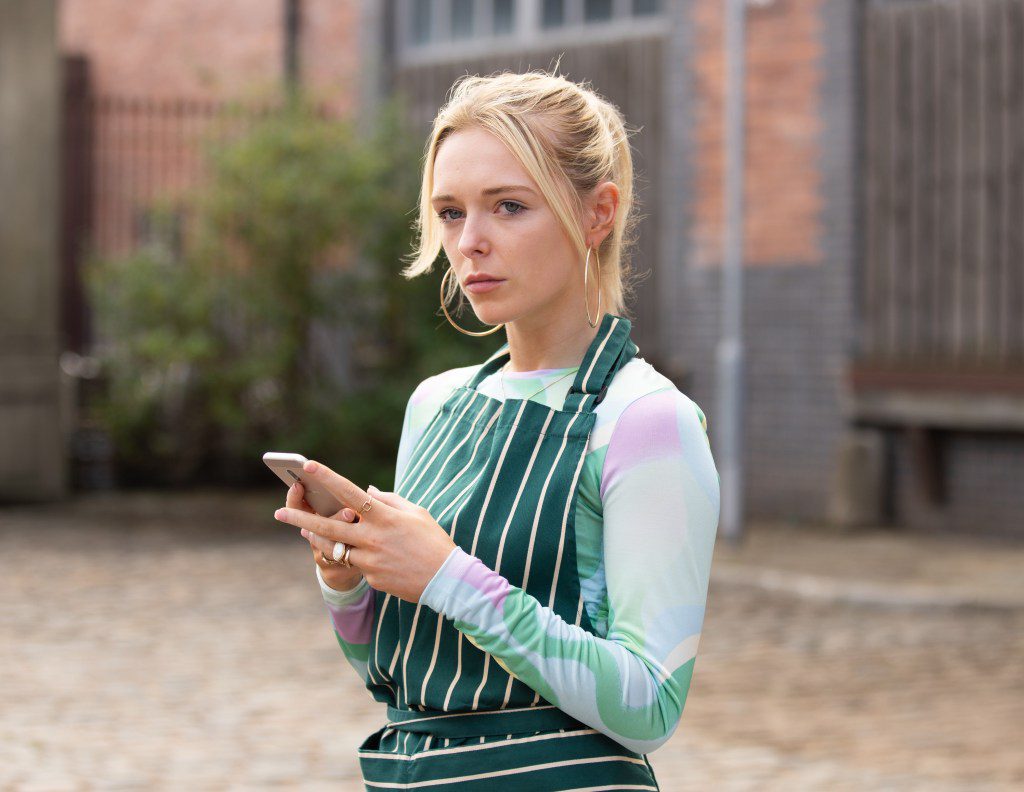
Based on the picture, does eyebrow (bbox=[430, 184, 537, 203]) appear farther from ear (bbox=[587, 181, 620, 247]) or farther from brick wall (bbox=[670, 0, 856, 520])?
brick wall (bbox=[670, 0, 856, 520])

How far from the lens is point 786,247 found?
1279 centimetres

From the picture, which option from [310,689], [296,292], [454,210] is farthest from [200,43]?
[454,210]

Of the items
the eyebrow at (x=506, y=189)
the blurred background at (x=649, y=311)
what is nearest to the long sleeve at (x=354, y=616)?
the eyebrow at (x=506, y=189)

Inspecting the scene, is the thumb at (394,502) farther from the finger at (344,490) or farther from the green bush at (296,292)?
the green bush at (296,292)

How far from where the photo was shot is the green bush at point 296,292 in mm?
12242

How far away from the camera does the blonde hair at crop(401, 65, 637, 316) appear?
1924 mm

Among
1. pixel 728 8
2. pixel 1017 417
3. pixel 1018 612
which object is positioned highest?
pixel 728 8

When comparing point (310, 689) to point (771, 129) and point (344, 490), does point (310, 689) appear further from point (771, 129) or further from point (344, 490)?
point (771, 129)

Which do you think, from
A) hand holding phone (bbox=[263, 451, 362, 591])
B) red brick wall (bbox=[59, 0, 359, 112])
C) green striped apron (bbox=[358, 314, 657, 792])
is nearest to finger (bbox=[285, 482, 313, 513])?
hand holding phone (bbox=[263, 451, 362, 591])

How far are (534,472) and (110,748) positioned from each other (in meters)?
4.31

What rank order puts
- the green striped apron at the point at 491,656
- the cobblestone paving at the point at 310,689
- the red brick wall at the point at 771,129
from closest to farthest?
the green striped apron at the point at 491,656 < the cobblestone paving at the point at 310,689 < the red brick wall at the point at 771,129

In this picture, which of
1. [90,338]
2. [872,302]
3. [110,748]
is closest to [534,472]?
[110,748]

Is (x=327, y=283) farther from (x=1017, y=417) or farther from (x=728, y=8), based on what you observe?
(x=1017, y=417)

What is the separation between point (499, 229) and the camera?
1.94 metres
